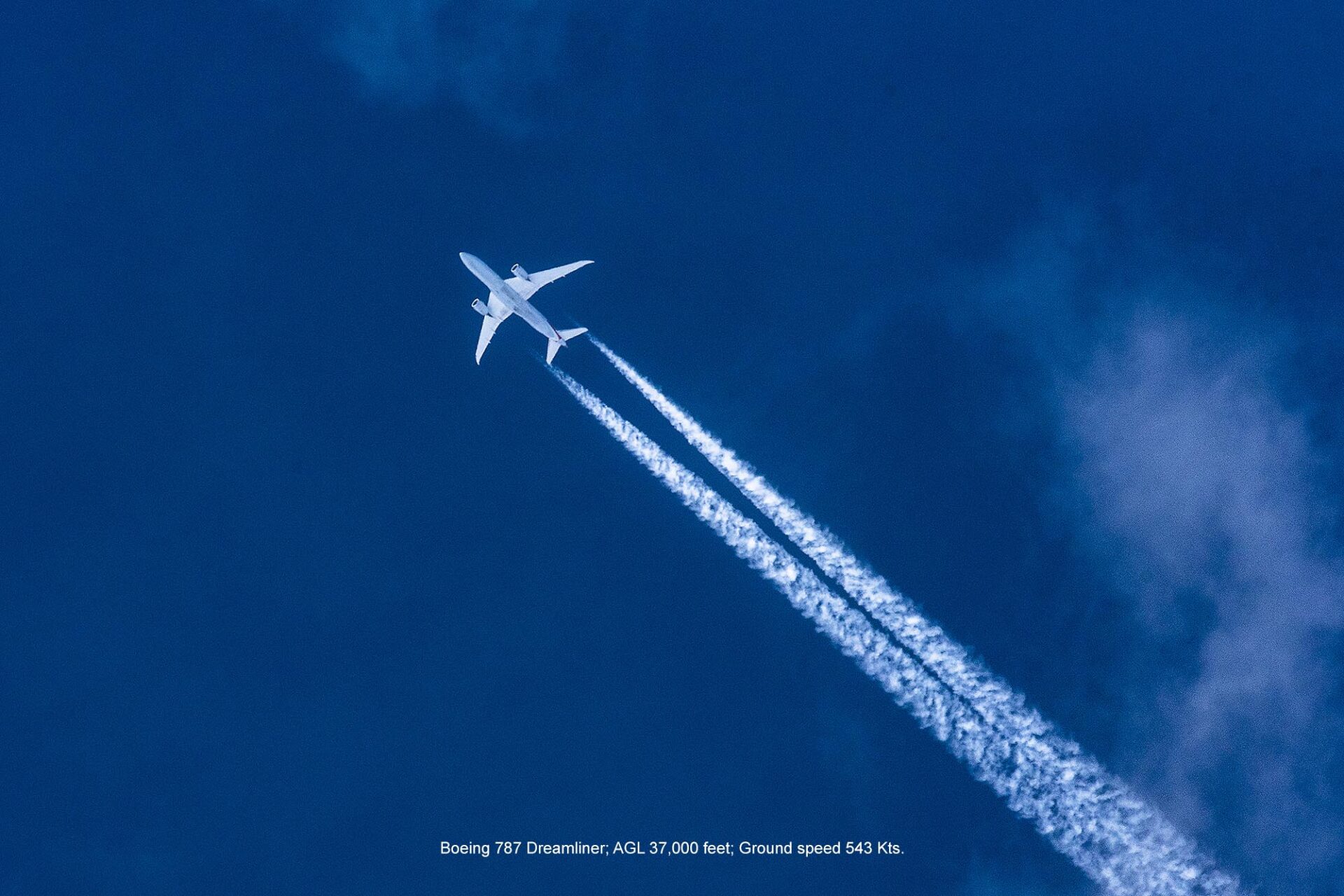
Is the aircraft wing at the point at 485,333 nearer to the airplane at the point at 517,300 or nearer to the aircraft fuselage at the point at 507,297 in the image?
the airplane at the point at 517,300

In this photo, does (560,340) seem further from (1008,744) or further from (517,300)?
(1008,744)

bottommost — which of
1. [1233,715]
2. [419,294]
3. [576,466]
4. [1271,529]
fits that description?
[1233,715]

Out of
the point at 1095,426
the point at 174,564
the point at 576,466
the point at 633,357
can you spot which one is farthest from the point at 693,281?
the point at 174,564

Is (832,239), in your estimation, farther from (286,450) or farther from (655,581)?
(286,450)

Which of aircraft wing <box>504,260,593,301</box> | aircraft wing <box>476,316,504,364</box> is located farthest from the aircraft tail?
aircraft wing <box>476,316,504,364</box>

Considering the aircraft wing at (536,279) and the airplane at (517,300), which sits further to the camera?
the aircraft wing at (536,279)

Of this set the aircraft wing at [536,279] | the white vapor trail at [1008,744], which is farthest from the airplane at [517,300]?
the white vapor trail at [1008,744]
